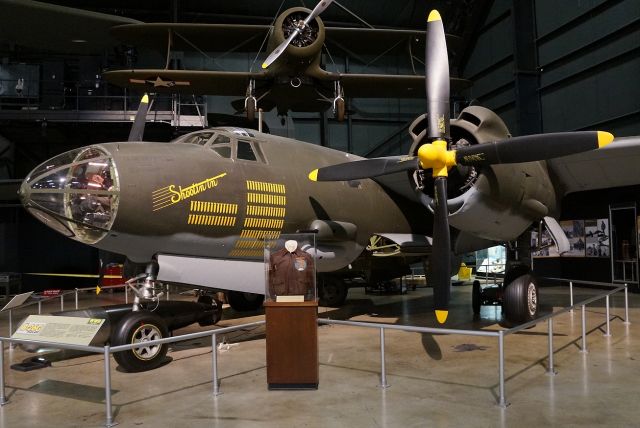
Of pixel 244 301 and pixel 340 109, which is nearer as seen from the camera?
pixel 244 301

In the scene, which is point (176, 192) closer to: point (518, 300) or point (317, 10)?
point (518, 300)

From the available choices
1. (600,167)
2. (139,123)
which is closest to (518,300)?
(600,167)

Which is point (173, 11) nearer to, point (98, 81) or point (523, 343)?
point (98, 81)

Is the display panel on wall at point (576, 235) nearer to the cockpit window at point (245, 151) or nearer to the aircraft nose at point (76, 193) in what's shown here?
the cockpit window at point (245, 151)

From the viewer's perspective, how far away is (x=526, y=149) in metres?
7.56

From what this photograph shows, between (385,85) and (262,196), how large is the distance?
33.1ft

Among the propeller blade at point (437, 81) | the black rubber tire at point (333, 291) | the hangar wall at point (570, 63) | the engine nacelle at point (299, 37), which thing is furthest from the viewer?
the hangar wall at point (570, 63)

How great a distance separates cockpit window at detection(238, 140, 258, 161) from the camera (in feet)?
28.8

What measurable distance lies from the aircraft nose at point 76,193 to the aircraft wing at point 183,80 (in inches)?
336

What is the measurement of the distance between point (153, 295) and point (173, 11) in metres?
18.3

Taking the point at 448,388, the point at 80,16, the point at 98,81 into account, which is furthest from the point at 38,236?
the point at 448,388

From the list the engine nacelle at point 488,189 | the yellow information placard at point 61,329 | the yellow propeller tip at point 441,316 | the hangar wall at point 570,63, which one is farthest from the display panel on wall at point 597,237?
the yellow information placard at point 61,329

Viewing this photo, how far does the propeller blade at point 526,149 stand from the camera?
731cm

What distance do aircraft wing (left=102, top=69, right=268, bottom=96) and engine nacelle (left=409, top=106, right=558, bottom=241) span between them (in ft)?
26.3
